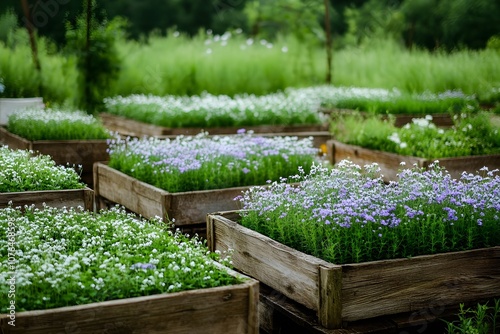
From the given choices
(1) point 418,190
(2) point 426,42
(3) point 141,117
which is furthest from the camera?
(2) point 426,42

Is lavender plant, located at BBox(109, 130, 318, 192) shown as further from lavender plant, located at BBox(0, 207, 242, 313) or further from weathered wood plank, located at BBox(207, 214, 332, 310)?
lavender plant, located at BBox(0, 207, 242, 313)

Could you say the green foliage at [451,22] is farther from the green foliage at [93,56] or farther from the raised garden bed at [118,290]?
Answer: the raised garden bed at [118,290]

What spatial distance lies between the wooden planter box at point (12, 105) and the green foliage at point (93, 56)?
981 millimetres

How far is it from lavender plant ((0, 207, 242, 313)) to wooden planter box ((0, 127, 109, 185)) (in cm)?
290

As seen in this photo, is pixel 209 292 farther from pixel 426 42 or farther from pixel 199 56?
pixel 426 42

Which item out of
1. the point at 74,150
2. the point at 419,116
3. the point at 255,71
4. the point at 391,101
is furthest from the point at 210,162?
the point at 255,71

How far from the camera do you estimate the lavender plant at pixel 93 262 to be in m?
3.10

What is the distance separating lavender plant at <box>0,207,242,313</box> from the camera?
3102 millimetres

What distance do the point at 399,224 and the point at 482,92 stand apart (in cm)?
779

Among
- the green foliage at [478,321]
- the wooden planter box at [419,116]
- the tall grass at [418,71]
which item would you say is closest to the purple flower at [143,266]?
the green foliage at [478,321]

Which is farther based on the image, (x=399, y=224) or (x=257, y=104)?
(x=257, y=104)

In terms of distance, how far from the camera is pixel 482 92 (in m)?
11.2

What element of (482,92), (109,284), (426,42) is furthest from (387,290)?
(426,42)

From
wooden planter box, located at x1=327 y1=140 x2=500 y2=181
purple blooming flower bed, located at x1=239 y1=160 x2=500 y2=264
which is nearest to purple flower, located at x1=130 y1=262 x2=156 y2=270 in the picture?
purple blooming flower bed, located at x1=239 y1=160 x2=500 y2=264
